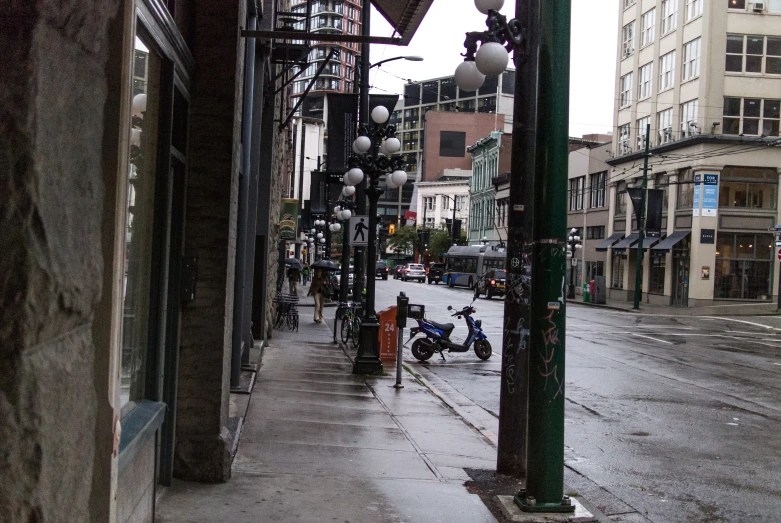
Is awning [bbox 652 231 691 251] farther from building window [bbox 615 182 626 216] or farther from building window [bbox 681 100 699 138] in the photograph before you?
building window [bbox 615 182 626 216]

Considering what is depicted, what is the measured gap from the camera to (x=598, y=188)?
60000mm

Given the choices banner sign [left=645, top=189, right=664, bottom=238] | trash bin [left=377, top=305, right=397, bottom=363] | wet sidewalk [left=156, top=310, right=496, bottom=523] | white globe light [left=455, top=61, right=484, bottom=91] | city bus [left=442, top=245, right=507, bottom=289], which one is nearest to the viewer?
wet sidewalk [left=156, top=310, right=496, bottom=523]

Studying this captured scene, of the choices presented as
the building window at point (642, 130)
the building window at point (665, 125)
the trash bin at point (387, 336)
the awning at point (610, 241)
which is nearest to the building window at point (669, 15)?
the building window at point (665, 125)

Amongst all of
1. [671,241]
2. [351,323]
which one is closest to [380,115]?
[351,323]

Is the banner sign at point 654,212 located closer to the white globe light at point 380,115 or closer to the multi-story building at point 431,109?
the white globe light at point 380,115

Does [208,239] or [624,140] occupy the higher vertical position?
[624,140]

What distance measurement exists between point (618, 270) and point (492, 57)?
50.3 metres

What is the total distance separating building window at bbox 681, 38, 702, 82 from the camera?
46812 mm

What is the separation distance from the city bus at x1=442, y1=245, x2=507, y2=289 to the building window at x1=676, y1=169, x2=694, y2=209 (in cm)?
1385

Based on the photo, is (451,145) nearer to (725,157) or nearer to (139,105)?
(725,157)

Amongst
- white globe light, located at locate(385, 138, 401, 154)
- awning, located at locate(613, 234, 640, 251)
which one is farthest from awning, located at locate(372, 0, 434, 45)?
awning, located at locate(613, 234, 640, 251)

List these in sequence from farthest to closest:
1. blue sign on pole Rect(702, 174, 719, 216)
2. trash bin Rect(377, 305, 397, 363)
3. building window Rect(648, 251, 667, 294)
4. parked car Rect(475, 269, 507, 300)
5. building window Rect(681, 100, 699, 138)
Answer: parked car Rect(475, 269, 507, 300), building window Rect(648, 251, 667, 294), building window Rect(681, 100, 699, 138), blue sign on pole Rect(702, 174, 719, 216), trash bin Rect(377, 305, 397, 363)

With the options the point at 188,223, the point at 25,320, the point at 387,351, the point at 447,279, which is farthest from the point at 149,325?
the point at 447,279

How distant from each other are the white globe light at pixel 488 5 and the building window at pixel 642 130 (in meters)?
47.3
